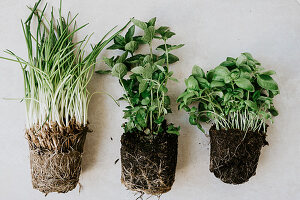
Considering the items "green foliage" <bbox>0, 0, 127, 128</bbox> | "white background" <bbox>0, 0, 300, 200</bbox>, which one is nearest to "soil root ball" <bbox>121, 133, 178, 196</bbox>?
"white background" <bbox>0, 0, 300, 200</bbox>

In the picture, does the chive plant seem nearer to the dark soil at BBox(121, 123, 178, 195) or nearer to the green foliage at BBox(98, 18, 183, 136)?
the green foliage at BBox(98, 18, 183, 136)

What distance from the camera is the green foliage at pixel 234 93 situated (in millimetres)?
1204

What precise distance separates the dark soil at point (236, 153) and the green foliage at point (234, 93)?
0.04 m

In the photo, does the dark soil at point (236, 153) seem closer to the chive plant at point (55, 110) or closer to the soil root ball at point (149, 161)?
the soil root ball at point (149, 161)

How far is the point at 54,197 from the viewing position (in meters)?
1.52

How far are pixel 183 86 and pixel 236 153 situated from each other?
0.46 meters

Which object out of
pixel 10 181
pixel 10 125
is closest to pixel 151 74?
pixel 10 125

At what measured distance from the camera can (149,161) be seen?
4.16ft

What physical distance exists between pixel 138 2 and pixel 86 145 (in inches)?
34.5

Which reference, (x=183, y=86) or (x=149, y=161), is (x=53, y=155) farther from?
(x=183, y=86)

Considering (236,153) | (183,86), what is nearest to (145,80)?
(183,86)

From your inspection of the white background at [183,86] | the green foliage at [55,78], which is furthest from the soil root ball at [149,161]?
the green foliage at [55,78]

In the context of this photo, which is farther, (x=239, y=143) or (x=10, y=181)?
(x=10, y=181)

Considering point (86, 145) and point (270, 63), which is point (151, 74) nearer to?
point (86, 145)
